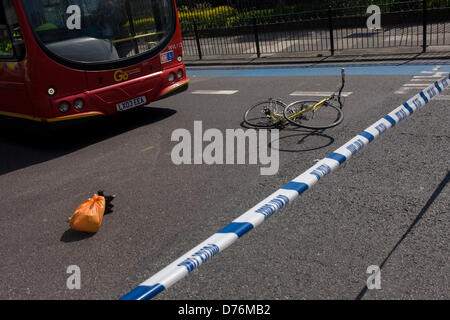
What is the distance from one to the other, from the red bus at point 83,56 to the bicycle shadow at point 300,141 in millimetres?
2920

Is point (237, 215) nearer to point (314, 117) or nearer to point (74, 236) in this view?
point (74, 236)

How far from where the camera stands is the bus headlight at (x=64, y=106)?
293 inches

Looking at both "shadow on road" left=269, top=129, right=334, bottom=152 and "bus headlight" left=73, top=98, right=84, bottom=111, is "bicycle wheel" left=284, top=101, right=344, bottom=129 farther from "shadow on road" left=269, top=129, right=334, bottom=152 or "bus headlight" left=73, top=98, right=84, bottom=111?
"bus headlight" left=73, top=98, right=84, bottom=111

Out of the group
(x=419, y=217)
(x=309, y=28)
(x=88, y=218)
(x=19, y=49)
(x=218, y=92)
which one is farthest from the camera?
(x=309, y=28)

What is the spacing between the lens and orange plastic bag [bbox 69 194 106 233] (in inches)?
187

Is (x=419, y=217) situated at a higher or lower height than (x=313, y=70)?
lower

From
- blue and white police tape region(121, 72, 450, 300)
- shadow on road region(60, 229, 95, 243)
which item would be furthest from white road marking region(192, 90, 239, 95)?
blue and white police tape region(121, 72, 450, 300)

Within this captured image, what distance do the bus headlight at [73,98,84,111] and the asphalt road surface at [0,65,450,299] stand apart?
530mm

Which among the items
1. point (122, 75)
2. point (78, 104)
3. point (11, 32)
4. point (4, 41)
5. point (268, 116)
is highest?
point (11, 32)

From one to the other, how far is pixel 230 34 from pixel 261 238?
13709 mm

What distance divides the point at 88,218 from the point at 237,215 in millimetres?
1511

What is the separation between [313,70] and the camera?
1216 centimetres

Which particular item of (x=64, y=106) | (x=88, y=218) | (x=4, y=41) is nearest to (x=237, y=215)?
(x=88, y=218)

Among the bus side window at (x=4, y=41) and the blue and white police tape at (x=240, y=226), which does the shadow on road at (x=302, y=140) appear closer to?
the blue and white police tape at (x=240, y=226)
